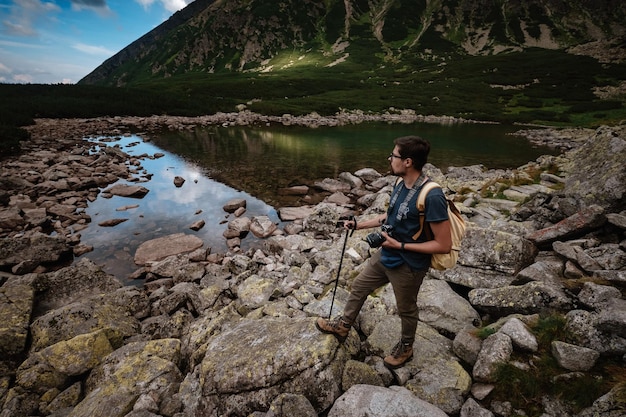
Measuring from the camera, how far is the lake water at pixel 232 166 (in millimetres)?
15594

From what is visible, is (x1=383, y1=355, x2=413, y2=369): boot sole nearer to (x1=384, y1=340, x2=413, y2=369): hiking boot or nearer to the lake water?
(x1=384, y1=340, x2=413, y2=369): hiking boot

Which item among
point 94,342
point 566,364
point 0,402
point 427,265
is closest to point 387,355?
point 427,265

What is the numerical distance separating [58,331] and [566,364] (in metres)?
9.95

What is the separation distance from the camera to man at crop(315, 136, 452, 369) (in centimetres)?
417

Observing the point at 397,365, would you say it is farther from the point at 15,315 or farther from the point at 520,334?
the point at 15,315

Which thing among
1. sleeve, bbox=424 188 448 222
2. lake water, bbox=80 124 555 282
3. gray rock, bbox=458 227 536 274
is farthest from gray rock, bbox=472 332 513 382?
lake water, bbox=80 124 555 282

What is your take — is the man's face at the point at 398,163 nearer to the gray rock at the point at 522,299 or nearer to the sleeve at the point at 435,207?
the sleeve at the point at 435,207

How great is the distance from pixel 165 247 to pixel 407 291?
12227 millimetres

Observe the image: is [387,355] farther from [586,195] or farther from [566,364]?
[586,195]

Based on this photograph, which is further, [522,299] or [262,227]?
[262,227]

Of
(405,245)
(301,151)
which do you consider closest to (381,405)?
(405,245)

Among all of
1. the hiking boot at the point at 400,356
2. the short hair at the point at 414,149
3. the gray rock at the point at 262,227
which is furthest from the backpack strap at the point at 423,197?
the gray rock at the point at 262,227

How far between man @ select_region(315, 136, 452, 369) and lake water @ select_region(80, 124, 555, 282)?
10.2 meters

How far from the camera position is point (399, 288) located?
4719mm
